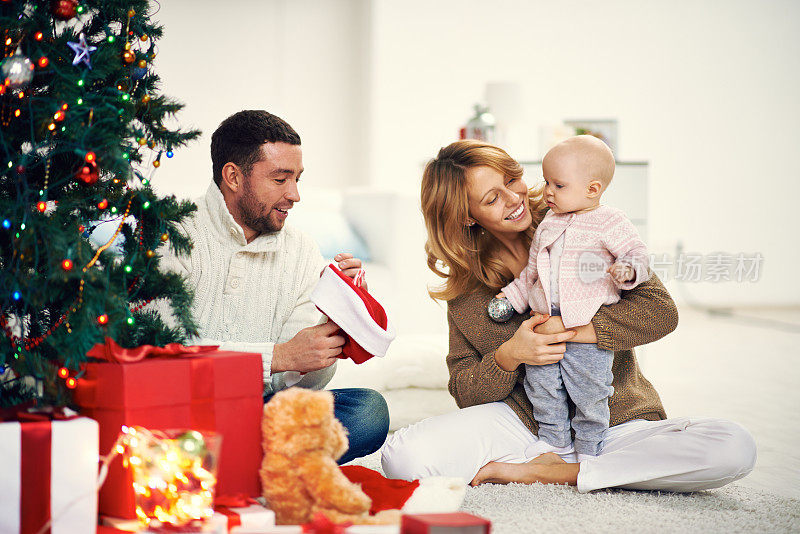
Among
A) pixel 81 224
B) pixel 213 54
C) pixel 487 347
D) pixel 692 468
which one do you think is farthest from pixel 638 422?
pixel 213 54

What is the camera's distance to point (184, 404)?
3.98 ft

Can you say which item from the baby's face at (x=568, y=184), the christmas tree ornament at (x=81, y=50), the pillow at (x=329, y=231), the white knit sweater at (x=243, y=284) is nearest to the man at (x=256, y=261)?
the white knit sweater at (x=243, y=284)

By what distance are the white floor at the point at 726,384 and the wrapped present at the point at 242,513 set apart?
3.23 feet

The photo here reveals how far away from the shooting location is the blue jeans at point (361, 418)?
1607 millimetres

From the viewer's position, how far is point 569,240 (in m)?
1.58

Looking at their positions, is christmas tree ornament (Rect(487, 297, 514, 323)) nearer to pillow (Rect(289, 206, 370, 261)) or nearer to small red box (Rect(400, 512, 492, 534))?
small red box (Rect(400, 512, 492, 534))

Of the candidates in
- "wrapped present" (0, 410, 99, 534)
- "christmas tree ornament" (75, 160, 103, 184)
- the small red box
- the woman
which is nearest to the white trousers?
the woman

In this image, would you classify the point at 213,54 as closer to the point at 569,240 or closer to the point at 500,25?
the point at 500,25

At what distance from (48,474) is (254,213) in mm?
717

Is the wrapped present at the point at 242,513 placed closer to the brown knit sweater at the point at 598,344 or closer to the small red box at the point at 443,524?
the small red box at the point at 443,524

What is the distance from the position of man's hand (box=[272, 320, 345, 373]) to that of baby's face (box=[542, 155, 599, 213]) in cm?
56

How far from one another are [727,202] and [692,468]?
454 cm

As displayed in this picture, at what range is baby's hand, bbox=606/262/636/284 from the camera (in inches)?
58.9

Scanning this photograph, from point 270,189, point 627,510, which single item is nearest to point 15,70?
point 270,189
